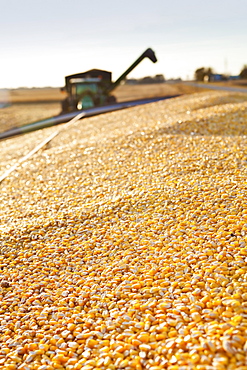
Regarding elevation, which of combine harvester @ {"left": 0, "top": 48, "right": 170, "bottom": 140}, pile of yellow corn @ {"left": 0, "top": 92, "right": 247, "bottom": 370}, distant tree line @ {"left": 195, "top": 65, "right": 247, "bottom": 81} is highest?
distant tree line @ {"left": 195, "top": 65, "right": 247, "bottom": 81}

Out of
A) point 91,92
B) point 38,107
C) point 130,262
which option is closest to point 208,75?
point 38,107

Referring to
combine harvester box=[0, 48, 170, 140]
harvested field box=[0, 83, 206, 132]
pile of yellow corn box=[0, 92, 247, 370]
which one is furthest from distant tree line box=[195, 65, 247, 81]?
pile of yellow corn box=[0, 92, 247, 370]

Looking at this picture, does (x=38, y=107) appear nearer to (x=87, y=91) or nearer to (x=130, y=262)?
(x=87, y=91)

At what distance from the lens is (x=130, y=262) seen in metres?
4.04

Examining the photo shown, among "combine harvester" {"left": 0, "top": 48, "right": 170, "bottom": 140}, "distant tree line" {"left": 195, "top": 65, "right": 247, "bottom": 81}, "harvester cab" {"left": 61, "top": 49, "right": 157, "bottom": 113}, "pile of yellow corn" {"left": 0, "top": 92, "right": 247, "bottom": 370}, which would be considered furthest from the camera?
"distant tree line" {"left": 195, "top": 65, "right": 247, "bottom": 81}

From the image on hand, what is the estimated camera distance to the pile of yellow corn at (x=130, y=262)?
2.89 meters

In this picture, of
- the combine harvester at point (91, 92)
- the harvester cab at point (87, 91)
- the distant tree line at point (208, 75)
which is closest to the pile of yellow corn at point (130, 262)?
the combine harvester at point (91, 92)

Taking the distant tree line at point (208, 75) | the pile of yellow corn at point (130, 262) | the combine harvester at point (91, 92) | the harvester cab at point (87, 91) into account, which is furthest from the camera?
the distant tree line at point (208, 75)

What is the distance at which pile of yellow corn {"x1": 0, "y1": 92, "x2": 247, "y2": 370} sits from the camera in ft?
9.49

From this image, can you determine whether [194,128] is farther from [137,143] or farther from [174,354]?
[174,354]

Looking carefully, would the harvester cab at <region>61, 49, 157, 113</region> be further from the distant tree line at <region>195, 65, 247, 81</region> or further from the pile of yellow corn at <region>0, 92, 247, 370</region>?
the distant tree line at <region>195, 65, 247, 81</region>

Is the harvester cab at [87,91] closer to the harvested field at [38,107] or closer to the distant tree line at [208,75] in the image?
the harvested field at [38,107]

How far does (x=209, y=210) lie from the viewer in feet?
15.4

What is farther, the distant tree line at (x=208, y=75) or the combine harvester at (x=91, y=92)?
the distant tree line at (x=208, y=75)
